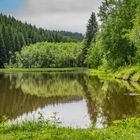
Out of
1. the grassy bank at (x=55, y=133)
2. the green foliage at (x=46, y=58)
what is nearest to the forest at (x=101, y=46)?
the green foliage at (x=46, y=58)

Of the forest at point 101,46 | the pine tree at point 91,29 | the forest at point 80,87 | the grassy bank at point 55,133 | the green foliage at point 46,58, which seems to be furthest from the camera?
the green foliage at point 46,58

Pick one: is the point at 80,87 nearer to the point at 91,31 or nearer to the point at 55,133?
the point at 55,133

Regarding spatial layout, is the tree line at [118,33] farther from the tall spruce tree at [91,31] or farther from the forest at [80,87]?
the tall spruce tree at [91,31]

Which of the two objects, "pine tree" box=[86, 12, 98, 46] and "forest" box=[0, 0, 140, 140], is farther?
"pine tree" box=[86, 12, 98, 46]

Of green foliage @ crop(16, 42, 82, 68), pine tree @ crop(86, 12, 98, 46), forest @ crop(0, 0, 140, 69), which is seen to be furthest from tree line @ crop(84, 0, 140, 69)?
green foliage @ crop(16, 42, 82, 68)

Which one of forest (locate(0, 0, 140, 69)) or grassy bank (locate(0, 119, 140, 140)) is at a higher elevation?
forest (locate(0, 0, 140, 69))

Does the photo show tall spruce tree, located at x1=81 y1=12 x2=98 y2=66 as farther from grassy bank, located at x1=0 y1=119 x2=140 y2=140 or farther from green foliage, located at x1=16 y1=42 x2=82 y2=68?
grassy bank, located at x1=0 y1=119 x2=140 y2=140

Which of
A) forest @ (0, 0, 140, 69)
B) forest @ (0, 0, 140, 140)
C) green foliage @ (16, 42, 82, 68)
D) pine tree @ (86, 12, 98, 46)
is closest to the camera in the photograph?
forest @ (0, 0, 140, 140)

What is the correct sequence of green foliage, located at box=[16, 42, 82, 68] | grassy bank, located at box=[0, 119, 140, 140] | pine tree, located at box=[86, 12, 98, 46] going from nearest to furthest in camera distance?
1. grassy bank, located at box=[0, 119, 140, 140]
2. pine tree, located at box=[86, 12, 98, 46]
3. green foliage, located at box=[16, 42, 82, 68]

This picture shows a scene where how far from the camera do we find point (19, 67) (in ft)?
521

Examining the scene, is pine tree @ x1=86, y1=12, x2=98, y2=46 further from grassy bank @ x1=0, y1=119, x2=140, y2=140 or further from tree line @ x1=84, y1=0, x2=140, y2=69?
grassy bank @ x1=0, y1=119, x2=140, y2=140

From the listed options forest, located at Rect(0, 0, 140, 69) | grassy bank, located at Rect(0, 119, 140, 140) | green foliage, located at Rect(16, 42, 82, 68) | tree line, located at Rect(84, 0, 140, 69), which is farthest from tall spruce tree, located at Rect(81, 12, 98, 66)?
grassy bank, located at Rect(0, 119, 140, 140)

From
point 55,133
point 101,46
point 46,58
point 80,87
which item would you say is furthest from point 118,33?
point 46,58

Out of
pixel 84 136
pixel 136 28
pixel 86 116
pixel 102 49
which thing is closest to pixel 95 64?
pixel 102 49
